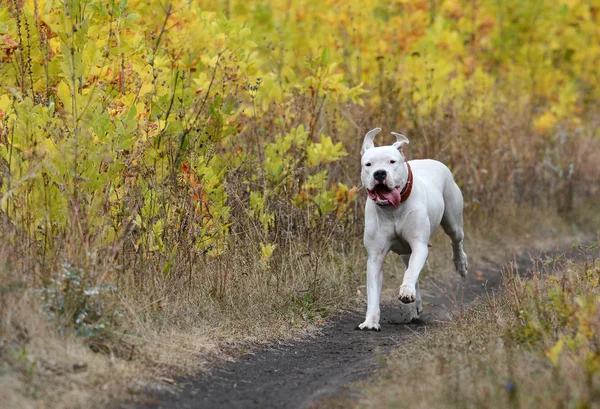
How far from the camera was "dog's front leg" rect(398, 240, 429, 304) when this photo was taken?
630 centimetres

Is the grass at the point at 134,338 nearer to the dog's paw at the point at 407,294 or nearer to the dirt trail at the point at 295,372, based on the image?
the dirt trail at the point at 295,372

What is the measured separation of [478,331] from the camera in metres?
5.79

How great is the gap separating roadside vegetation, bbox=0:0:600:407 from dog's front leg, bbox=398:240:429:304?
0.89 meters

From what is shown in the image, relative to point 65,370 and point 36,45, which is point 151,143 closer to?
point 36,45

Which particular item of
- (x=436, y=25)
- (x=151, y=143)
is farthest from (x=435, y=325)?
(x=436, y=25)

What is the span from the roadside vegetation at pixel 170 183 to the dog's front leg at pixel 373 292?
474 millimetres

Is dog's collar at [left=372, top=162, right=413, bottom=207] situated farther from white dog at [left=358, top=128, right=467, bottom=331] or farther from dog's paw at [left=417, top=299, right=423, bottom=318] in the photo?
dog's paw at [left=417, top=299, right=423, bottom=318]

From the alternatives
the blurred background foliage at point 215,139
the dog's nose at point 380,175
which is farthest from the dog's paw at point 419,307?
the dog's nose at point 380,175

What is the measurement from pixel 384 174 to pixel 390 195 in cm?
20

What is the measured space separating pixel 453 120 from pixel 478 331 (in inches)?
227

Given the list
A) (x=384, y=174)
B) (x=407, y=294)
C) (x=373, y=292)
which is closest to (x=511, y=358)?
(x=407, y=294)

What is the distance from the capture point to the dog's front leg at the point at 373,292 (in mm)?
6816

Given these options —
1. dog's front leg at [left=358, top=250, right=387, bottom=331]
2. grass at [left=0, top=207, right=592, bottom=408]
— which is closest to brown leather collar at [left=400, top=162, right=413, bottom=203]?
dog's front leg at [left=358, top=250, right=387, bottom=331]

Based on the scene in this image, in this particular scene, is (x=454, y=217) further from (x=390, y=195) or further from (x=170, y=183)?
(x=170, y=183)
